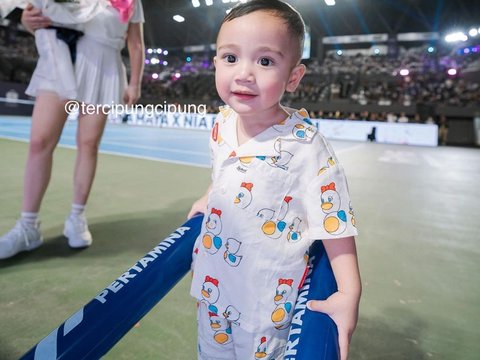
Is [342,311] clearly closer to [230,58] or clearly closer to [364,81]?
[230,58]

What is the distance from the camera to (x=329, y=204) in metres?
0.76

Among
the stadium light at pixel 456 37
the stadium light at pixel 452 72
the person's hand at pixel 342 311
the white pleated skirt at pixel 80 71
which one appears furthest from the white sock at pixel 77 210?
the stadium light at pixel 456 37

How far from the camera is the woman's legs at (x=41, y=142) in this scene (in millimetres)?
1774

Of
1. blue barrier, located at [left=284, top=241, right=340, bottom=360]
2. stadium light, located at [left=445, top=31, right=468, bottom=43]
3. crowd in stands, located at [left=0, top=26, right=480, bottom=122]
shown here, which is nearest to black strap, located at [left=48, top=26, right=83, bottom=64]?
blue barrier, located at [left=284, top=241, right=340, bottom=360]

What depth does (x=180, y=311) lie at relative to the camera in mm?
1427

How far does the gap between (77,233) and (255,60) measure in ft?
5.18

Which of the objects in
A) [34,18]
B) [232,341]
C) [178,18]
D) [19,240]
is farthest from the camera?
[178,18]

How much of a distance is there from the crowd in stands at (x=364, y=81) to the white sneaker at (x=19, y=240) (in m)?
15.6

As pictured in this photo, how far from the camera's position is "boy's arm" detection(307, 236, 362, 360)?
0.66 metres

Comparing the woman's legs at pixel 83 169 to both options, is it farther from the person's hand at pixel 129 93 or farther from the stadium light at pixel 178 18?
the stadium light at pixel 178 18

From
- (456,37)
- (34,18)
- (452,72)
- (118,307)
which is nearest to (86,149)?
(34,18)

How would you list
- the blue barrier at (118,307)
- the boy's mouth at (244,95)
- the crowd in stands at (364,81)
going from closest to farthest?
the blue barrier at (118,307), the boy's mouth at (244,95), the crowd in stands at (364,81)

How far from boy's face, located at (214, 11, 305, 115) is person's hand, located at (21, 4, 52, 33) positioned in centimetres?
134

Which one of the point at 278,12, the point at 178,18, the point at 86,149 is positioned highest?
the point at 178,18
